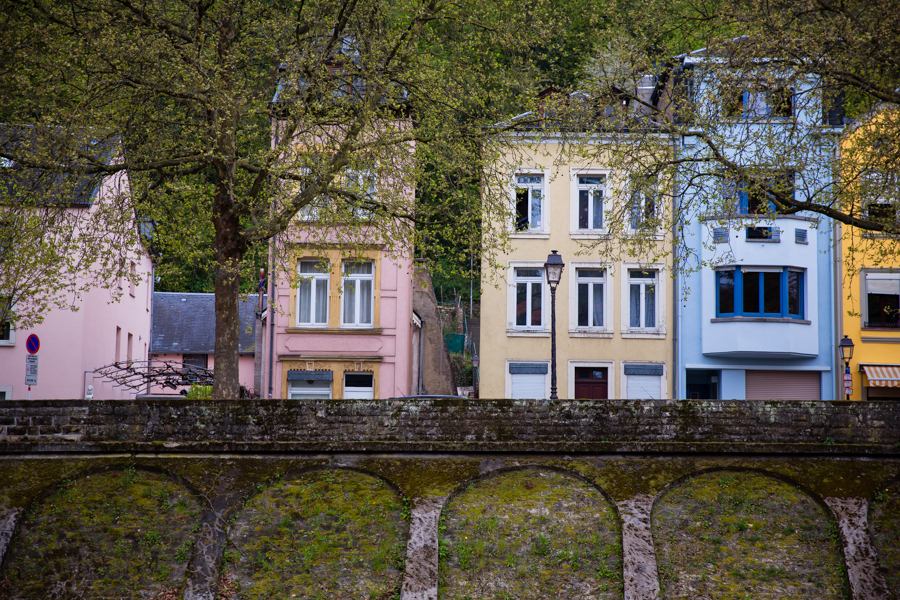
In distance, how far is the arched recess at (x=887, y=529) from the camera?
10.6m

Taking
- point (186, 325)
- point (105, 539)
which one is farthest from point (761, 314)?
point (186, 325)

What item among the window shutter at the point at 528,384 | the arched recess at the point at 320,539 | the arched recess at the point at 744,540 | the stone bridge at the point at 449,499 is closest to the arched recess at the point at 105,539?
the stone bridge at the point at 449,499

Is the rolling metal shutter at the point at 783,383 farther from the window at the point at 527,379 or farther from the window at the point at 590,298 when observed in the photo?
the window at the point at 527,379

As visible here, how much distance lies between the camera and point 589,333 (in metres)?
26.8

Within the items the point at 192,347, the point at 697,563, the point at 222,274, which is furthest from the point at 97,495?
the point at 192,347

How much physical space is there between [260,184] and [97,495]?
6.67m

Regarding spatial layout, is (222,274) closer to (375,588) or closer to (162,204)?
(162,204)

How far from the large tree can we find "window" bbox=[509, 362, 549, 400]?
34.9 ft

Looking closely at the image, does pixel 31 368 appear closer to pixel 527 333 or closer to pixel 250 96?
pixel 250 96

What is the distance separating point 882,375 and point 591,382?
910 cm

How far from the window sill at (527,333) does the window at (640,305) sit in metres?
2.79

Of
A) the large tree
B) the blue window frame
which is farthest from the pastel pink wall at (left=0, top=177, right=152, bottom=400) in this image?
the blue window frame

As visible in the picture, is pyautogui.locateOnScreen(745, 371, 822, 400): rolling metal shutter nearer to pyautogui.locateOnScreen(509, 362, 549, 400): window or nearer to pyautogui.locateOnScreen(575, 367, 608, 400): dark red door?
pyautogui.locateOnScreen(575, 367, 608, 400): dark red door

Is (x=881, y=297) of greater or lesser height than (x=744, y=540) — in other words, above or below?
above
